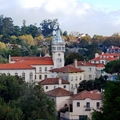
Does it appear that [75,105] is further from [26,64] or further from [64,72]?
[26,64]

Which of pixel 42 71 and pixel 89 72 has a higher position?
pixel 42 71

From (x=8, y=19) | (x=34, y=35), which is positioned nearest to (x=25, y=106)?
(x=34, y=35)

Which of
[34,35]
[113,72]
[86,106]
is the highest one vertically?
[34,35]

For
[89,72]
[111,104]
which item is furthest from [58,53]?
[111,104]

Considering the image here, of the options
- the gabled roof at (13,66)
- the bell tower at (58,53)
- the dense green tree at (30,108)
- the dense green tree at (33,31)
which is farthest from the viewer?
the dense green tree at (33,31)

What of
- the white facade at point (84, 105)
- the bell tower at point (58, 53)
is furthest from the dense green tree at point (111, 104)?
the bell tower at point (58, 53)

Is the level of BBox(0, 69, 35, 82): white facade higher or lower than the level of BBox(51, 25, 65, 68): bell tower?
lower

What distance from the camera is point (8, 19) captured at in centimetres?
11944

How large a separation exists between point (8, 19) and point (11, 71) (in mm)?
69365

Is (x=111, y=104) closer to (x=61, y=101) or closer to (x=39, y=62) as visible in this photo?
(x=61, y=101)

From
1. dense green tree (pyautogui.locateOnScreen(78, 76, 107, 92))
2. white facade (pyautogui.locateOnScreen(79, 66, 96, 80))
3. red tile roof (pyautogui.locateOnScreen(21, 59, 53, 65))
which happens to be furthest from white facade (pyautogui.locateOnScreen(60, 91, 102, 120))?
red tile roof (pyautogui.locateOnScreen(21, 59, 53, 65))

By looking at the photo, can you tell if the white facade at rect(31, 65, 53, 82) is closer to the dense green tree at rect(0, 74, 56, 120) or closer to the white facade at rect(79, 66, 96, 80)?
the white facade at rect(79, 66, 96, 80)

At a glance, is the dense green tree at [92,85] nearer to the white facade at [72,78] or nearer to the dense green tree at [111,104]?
the white facade at [72,78]

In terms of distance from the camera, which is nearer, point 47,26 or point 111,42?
point 111,42
